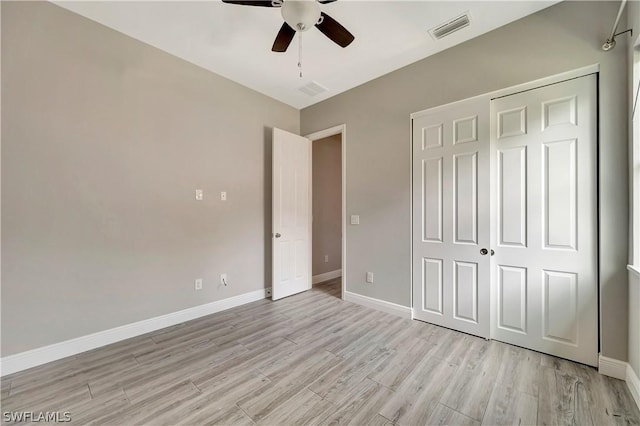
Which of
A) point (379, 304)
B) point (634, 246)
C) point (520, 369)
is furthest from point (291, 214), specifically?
point (634, 246)

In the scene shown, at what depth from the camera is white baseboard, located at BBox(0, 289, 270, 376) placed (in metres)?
1.98

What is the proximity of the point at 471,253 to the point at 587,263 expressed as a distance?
804 mm

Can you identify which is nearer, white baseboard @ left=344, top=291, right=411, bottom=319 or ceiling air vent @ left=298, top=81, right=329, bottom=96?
white baseboard @ left=344, top=291, right=411, bottom=319

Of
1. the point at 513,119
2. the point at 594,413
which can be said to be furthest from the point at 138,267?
the point at 513,119

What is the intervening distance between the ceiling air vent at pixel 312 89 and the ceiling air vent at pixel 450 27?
58.7 inches

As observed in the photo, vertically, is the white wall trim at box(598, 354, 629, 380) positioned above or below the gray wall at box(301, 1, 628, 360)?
below

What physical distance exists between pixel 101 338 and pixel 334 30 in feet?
11.3

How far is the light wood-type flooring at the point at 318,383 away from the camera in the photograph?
155 cm

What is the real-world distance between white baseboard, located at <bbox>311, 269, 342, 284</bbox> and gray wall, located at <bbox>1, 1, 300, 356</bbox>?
148 cm

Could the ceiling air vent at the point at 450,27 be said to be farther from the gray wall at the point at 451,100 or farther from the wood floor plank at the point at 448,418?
the wood floor plank at the point at 448,418

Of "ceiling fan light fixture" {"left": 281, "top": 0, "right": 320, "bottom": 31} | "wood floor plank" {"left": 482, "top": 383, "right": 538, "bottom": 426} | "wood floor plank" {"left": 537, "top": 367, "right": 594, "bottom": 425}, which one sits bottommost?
"wood floor plank" {"left": 482, "top": 383, "right": 538, "bottom": 426}

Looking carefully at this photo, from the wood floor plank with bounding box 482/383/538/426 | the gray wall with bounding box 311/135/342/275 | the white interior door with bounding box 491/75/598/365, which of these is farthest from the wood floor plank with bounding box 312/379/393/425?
the gray wall with bounding box 311/135/342/275

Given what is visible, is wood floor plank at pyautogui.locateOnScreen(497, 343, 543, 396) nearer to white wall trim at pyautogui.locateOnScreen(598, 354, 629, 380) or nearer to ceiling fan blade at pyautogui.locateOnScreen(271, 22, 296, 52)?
white wall trim at pyautogui.locateOnScreen(598, 354, 629, 380)

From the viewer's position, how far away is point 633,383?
169 cm
